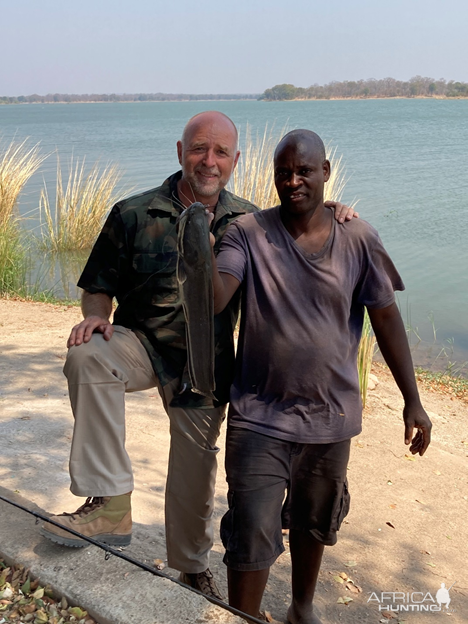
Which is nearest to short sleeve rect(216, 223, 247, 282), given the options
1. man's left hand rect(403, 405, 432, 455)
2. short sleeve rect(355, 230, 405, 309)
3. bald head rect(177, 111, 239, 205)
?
bald head rect(177, 111, 239, 205)

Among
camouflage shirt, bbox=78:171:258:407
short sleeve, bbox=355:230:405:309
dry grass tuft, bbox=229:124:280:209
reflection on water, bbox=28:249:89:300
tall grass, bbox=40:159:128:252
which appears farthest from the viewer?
tall grass, bbox=40:159:128:252

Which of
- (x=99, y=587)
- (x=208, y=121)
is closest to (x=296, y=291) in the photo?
(x=208, y=121)

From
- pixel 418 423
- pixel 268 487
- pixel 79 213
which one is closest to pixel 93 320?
pixel 268 487

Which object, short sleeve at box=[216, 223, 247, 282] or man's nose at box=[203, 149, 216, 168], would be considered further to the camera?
man's nose at box=[203, 149, 216, 168]

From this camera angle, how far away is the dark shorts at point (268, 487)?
8.53 feet

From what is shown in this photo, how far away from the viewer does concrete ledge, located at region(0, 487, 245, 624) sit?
2584mm

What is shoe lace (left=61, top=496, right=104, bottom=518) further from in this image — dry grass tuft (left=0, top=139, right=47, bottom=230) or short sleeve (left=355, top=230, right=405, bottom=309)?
dry grass tuft (left=0, top=139, right=47, bottom=230)

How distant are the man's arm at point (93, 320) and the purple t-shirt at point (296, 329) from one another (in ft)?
1.91

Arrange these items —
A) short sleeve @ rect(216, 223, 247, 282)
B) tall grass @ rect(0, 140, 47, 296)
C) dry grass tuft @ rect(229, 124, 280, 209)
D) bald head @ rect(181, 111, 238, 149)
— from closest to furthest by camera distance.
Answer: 1. short sleeve @ rect(216, 223, 247, 282)
2. bald head @ rect(181, 111, 238, 149)
3. dry grass tuft @ rect(229, 124, 280, 209)
4. tall grass @ rect(0, 140, 47, 296)

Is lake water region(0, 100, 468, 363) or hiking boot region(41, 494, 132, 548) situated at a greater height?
hiking boot region(41, 494, 132, 548)

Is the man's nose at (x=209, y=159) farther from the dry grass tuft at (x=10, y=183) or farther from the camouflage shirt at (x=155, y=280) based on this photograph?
the dry grass tuft at (x=10, y=183)

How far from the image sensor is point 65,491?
4.08 metres

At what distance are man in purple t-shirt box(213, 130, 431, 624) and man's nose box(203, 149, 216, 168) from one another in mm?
389

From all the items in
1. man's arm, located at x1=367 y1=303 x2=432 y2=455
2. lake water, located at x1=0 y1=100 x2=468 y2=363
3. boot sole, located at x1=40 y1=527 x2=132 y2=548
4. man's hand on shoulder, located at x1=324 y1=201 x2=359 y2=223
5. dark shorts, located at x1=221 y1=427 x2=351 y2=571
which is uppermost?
man's hand on shoulder, located at x1=324 y1=201 x2=359 y2=223
